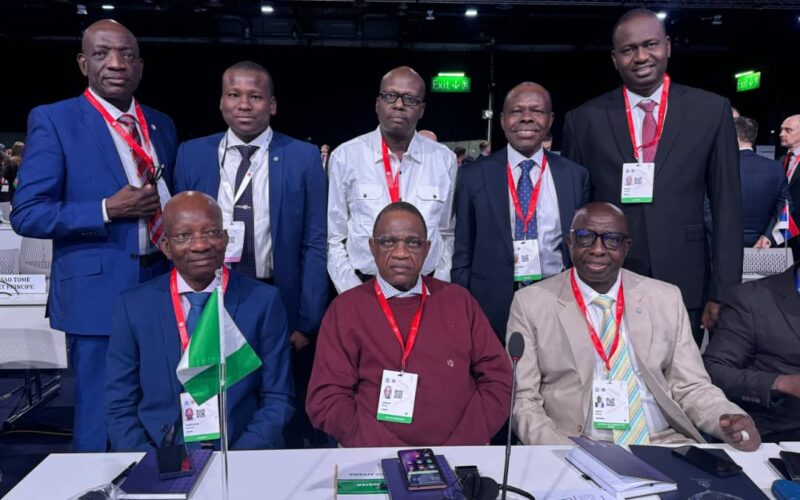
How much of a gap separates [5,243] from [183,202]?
4.99 meters

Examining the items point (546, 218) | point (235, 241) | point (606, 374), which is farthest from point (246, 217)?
point (606, 374)

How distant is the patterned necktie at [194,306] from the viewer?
2074mm

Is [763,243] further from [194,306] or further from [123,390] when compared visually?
[123,390]

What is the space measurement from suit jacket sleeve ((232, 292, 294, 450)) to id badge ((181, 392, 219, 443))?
0.27 meters

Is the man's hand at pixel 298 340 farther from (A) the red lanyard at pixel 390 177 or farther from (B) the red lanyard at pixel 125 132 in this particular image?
(B) the red lanyard at pixel 125 132

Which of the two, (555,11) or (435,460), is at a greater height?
(555,11)

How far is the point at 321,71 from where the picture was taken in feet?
44.1

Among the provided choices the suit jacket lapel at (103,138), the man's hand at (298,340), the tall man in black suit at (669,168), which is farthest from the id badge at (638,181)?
the suit jacket lapel at (103,138)

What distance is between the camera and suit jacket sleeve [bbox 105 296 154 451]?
2.00 metres

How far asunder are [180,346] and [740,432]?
1.78 metres

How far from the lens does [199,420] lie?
5.92ft

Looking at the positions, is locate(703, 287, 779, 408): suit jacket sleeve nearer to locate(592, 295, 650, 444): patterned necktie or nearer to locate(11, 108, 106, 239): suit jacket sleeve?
locate(592, 295, 650, 444): patterned necktie

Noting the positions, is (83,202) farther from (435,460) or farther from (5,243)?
(5,243)

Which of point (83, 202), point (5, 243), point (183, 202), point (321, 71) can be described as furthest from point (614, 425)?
point (321, 71)
